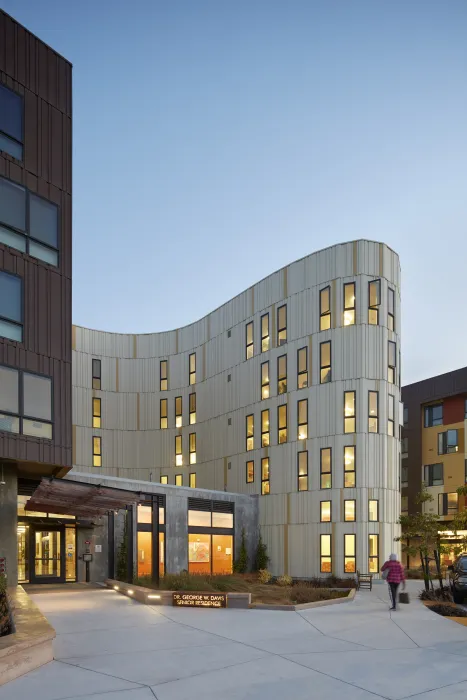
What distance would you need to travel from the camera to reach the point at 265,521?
1475 inches

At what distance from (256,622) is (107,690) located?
7249mm

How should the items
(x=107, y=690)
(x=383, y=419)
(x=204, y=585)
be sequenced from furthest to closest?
(x=383, y=419) → (x=204, y=585) → (x=107, y=690)

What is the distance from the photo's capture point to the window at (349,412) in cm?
3409

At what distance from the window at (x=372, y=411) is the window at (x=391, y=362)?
1.28 metres

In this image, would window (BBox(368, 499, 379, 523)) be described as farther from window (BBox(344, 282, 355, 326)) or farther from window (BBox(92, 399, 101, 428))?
window (BBox(92, 399, 101, 428))

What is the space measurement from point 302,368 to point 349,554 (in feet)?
31.5

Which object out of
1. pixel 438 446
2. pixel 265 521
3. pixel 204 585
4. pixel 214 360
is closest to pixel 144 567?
pixel 265 521

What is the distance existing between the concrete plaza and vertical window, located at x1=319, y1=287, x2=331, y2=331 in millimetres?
19902

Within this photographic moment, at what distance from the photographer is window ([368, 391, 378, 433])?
33812mm

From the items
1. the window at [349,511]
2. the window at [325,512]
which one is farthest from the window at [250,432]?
the window at [349,511]

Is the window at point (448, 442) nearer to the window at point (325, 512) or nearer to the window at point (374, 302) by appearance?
the window at point (325, 512)

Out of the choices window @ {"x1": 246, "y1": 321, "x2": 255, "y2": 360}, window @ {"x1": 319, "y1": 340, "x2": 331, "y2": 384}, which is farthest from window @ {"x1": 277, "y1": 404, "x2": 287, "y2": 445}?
window @ {"x1": 246, "y1": 321, "x2": 255, "y2": 360}

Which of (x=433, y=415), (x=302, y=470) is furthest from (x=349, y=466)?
(x=433, y=415)

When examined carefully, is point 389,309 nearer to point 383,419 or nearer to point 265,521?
point 383,419
